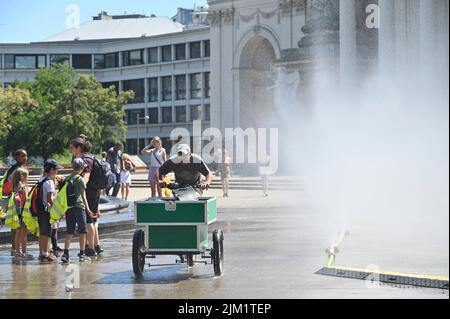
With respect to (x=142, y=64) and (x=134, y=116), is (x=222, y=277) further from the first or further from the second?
(x=134, y=116)

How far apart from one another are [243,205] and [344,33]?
582 inches

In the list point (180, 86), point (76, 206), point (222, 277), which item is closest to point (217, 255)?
point (222, 277)

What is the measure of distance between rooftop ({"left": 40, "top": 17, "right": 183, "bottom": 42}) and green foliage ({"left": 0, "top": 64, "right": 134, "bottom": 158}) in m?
29.9

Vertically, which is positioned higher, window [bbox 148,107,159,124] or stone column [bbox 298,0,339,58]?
stone column [bbox 298,0,339,58]

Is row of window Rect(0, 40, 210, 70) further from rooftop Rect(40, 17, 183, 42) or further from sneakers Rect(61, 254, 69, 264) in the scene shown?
sneakers Rect(61, 254, 69, 264)

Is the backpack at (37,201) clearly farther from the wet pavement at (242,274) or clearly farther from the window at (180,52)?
the window at (180,52)

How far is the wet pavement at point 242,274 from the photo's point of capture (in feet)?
34.1

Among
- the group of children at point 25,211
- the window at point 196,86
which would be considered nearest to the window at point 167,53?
the window at point 196,86

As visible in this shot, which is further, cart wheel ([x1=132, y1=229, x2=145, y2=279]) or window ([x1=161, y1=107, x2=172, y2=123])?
window ([x1=161, y1=107, x2=172, y2=123])

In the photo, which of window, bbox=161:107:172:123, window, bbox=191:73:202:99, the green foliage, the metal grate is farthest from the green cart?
window, bbox=161:107:172:123

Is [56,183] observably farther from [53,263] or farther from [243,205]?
[243,205]

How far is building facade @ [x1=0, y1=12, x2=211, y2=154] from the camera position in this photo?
105 meters

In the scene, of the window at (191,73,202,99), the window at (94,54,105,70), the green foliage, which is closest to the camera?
the green foliage

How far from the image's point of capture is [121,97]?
295 feet
